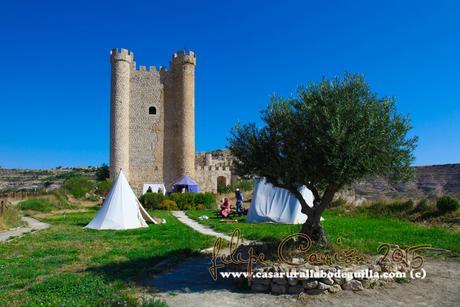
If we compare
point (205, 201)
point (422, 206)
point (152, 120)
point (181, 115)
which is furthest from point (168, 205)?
point (422, 206)

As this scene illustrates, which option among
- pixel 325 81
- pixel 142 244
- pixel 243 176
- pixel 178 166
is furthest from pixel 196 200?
pixel 325 81

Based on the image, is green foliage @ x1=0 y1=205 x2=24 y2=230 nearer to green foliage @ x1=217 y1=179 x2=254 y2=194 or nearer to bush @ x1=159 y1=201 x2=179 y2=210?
bush @ x1=159 y1=201 x2=179 y2=210

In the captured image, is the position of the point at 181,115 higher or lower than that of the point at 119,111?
lower

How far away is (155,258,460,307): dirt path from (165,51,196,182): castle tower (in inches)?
1204

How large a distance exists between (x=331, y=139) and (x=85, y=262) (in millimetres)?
6337

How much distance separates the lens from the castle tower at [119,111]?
37500 millimetres

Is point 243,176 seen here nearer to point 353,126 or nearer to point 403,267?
→ point 353,126

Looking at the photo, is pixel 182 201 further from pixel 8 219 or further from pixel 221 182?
pixel 221 182

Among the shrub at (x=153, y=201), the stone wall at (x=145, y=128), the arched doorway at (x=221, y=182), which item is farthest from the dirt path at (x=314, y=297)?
the arched doorway at (x=221, y=182)

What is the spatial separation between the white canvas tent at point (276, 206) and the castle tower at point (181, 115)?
66.4ft

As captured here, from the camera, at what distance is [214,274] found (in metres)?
7.70

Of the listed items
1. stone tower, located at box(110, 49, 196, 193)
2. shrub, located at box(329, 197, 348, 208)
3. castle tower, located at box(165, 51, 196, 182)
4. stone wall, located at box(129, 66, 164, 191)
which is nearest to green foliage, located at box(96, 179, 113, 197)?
stone tower, located at box(110, 49, 196, 193)

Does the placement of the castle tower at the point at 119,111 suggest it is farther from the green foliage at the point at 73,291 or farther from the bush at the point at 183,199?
the green foliage at the point at 73,291

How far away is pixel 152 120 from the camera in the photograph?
131ft
